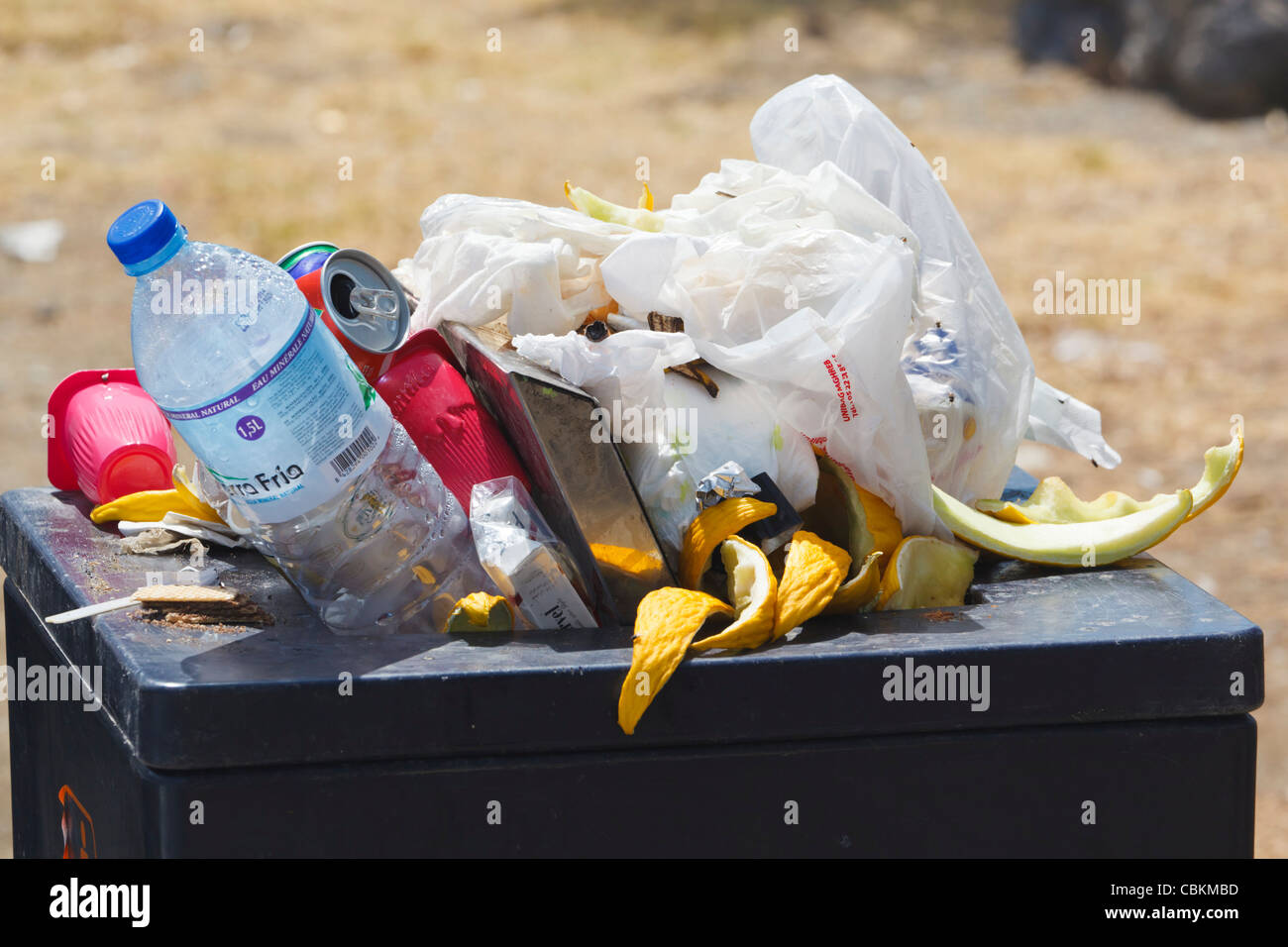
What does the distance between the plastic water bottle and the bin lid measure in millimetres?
102

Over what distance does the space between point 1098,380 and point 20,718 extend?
167 inches

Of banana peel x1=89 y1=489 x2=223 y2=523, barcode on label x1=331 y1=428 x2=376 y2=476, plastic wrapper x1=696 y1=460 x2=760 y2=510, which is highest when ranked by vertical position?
barcode on label x1=331 y1=428 x2=376 y2=476

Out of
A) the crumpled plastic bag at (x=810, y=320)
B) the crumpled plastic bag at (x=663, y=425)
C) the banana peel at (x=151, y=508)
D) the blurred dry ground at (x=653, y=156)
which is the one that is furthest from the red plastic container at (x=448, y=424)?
the blurred dry ground at (x=653, y=156)

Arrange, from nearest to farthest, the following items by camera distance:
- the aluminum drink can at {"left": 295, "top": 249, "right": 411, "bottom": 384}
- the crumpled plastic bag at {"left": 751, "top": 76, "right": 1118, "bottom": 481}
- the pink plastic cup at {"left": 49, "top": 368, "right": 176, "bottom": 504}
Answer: the aluminum drink can at {"left": 295, "top": 249, "right": 411, "bottom": 384}, the crumpled plastic bag at {"left": 751, "top": 76, "right": 1118, "bottom": 481}, the pink plastic cup at {"left": 49, "top": 368, "right": 176, "bottom": 504}

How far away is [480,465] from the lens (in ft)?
5.10

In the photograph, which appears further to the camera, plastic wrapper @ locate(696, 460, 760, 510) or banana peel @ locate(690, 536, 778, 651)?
plastic wrapper @ locate(696, 460, 760, 510)

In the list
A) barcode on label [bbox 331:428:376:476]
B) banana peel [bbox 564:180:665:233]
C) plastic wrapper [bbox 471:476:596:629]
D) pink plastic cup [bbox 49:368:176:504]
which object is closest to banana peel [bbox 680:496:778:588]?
plastic wrapper [bbox 471:476:596:629]

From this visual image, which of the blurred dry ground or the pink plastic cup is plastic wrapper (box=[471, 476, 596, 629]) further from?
the blurred dry ground

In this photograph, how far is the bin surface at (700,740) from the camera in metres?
1.26

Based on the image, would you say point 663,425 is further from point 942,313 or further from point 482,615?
point 942,313

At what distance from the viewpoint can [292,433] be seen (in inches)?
53.6

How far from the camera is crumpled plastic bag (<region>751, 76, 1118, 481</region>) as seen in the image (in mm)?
1695

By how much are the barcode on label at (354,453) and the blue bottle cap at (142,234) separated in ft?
0.86

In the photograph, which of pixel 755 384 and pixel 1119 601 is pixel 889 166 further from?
pixel 1119 601
